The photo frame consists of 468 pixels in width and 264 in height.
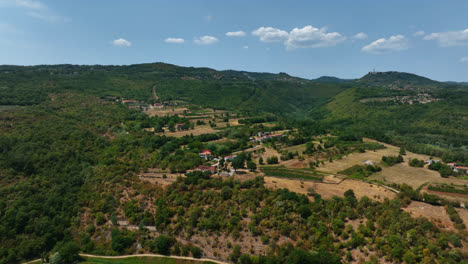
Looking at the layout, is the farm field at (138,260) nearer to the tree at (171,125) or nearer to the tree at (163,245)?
the tree at (163,245)

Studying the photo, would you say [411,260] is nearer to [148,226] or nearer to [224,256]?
[224,256]

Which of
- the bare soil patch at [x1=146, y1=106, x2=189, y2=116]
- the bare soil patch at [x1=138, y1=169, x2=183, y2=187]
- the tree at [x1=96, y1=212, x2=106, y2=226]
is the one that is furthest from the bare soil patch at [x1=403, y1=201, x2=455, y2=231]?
the bare soil patch at [x1=146, y1=106, x2=189, y2=116]

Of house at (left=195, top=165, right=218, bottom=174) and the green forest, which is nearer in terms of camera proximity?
the green forest

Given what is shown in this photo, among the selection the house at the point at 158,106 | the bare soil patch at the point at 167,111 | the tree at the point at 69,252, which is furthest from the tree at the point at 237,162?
the house at the point at 158,106

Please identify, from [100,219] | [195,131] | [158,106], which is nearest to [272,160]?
[195,131]

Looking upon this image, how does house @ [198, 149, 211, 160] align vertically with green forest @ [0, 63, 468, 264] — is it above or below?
above

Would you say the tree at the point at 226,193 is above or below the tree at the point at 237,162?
below

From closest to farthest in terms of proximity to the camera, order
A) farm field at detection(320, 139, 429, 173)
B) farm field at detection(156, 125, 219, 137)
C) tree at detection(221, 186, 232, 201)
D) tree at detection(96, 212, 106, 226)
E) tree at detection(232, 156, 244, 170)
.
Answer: tree at detection(96, 212, 106, 226) < tree at detection(221, 186, 232, 201) < tree at detection(232, 156, 244, 170) < farm field at detection(320, 139, 429, 173) < farm field at detection(156, 125, 219, 137)

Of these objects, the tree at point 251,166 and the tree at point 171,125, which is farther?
the tree at point 171,125

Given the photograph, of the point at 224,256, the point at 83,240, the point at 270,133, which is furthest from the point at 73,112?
the point at 224,256

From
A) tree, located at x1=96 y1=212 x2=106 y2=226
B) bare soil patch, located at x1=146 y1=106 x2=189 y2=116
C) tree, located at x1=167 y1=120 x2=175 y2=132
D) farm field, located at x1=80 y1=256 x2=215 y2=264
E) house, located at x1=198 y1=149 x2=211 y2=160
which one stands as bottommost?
farm field, located at x1=80 y1=256 x2=215 y2=264

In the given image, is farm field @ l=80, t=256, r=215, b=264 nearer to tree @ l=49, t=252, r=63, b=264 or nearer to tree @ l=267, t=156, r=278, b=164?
tree @ l=49, t=252, r=63, b=264
